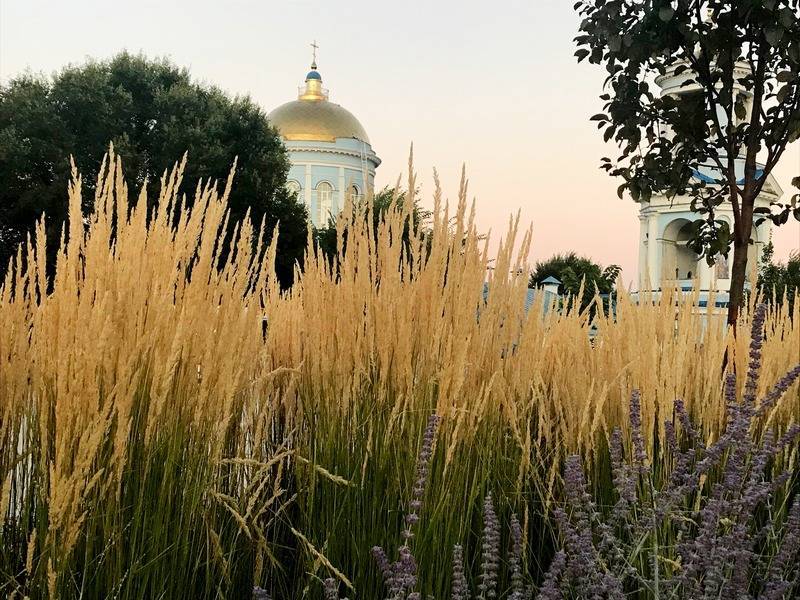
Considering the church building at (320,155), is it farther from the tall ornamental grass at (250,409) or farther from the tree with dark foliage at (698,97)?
the tall ornamental grass at (250,409)

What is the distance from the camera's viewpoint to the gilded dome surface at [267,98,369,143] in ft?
158

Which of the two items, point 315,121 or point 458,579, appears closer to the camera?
point 458,579

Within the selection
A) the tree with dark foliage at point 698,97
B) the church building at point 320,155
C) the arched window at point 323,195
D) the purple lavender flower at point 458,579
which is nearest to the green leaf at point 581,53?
the tree with dark foliage at point 698,97

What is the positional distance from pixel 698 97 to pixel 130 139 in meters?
18.2

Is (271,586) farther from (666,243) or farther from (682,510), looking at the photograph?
(666,243)

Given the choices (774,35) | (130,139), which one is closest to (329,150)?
(130,139)

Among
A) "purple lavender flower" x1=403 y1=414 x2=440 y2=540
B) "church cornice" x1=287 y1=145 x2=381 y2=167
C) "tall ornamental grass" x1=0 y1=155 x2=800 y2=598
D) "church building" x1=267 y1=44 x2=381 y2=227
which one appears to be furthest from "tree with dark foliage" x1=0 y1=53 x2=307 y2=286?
"church cornice" x1=287 y1=145 x2=381 y2=167

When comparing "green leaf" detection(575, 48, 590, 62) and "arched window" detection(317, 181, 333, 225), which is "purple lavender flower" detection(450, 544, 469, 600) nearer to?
"green leaf" detection(575, 48, 590, 62)

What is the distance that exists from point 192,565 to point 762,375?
2.63 meters

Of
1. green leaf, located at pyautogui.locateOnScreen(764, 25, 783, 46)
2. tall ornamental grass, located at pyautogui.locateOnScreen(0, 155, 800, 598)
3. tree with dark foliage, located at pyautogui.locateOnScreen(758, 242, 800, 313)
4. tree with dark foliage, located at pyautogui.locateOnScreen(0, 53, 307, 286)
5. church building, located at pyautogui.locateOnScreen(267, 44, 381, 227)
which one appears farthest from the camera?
church building, located at pyautogui.locateOnScreen(267, 44, 381, 227)

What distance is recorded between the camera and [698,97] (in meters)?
5.22

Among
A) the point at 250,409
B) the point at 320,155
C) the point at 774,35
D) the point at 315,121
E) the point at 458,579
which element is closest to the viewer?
the point at 458,579

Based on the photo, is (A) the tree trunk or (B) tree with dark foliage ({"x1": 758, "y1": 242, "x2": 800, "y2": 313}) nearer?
(A) the tree trunk

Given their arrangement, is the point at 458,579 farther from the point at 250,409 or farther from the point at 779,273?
the point at 779,273
